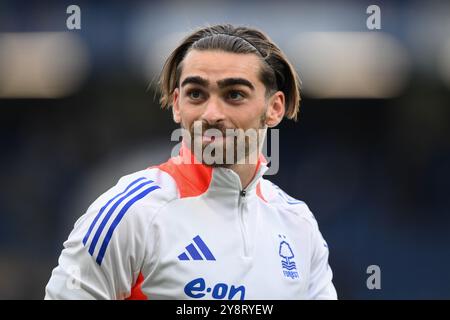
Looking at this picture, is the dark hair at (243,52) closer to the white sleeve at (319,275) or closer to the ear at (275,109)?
the ear at (275,109)

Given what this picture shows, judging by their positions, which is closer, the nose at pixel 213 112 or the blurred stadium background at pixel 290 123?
the nose at pixel 213 112

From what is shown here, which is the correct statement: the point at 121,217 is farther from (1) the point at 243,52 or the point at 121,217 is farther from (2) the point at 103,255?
(1) the point at 243,52

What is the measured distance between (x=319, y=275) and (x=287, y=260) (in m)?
0.22

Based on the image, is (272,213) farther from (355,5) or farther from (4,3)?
(4,3)

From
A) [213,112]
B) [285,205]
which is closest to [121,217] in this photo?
[213,112]

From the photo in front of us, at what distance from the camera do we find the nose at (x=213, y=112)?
7.92 feet

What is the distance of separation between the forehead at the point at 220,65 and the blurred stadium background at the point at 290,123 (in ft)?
9.92

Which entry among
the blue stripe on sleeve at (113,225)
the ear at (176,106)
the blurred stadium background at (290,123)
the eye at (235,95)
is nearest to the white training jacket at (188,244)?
the blue stripe on sleeve at (113,225)

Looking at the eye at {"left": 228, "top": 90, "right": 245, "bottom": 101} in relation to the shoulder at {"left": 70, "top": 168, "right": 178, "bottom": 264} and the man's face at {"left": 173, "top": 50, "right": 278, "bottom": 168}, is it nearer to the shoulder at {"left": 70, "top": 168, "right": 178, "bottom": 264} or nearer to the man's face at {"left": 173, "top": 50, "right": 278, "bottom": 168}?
the man's face at {"left": 173, "top": 50, "right": 278, "bottom": 168}

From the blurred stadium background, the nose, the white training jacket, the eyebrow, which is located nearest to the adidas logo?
the white training jacket

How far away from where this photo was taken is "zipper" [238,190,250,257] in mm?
2461

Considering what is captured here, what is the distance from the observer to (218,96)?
247 cm

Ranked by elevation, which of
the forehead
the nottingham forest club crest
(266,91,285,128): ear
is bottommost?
the nottingham forest club crest

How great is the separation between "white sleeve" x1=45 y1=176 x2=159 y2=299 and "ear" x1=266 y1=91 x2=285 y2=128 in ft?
2.06
